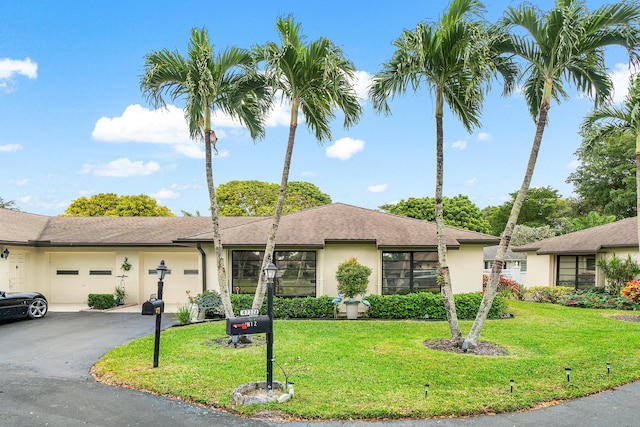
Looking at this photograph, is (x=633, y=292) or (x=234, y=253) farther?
(x=633, y=292)

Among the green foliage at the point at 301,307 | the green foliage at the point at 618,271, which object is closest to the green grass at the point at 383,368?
the green foliage at the point at 301,307

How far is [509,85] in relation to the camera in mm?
9516

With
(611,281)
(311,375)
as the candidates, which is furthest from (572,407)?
(611,281)

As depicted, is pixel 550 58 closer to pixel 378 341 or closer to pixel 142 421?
pixel 378 341

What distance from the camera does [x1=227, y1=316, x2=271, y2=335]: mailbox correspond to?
5.91 metres

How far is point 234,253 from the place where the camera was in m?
14.2

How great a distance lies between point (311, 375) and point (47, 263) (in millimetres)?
14919

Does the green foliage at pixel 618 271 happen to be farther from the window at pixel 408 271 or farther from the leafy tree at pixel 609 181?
the leafy tree at pixel 609 181

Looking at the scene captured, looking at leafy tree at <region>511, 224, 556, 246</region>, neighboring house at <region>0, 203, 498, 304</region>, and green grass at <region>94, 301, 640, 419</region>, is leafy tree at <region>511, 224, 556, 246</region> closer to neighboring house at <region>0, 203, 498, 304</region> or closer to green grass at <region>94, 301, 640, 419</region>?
neighboring house at <region>0, 203, 498, 304</region>

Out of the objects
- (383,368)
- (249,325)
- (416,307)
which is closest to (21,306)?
(249,325)

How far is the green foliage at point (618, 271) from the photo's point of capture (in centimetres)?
1634

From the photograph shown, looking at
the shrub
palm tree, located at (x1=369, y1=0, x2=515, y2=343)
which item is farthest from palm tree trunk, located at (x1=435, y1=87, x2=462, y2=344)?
the shrub

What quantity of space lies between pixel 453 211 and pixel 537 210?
976 centimetres

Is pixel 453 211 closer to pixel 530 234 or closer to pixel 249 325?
pixel 530 234
